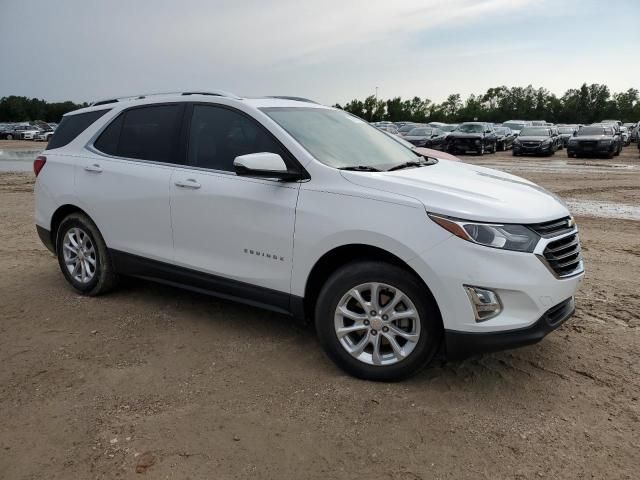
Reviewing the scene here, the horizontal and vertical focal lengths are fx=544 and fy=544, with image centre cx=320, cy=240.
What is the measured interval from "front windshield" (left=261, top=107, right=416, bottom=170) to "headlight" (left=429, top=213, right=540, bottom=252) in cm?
93

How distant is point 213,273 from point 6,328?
5.99 ft

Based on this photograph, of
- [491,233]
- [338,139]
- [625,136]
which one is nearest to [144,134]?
[338,139]

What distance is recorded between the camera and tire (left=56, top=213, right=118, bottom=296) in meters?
4.86

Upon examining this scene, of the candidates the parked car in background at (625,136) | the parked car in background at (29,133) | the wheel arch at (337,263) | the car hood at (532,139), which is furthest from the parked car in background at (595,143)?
the parked car in background at (29,133)

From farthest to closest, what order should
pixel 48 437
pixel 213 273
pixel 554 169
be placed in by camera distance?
pixel 554 169, pixel 213 273, pixel 48 437

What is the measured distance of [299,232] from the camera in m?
3.54

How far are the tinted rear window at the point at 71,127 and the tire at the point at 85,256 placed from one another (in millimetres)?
757

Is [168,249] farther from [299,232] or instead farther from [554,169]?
[554,169]

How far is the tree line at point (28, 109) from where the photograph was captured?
106m

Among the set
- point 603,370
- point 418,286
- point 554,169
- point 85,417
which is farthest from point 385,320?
point 554,169

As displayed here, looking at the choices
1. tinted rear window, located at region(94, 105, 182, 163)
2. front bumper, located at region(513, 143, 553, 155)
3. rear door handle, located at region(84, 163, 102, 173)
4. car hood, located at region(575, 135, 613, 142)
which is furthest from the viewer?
front bumper, located at region(513, 143, 553, 155)

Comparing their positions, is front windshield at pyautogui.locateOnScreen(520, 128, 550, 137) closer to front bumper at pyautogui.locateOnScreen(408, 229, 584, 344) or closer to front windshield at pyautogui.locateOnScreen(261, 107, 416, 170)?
front windshield at pyautogui.locateOnScreen(261, 107, 416, 170)

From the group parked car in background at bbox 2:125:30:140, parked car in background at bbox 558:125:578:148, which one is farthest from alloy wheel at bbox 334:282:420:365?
parked car in background at bbox 2:125:30:140

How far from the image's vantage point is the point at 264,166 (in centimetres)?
353
